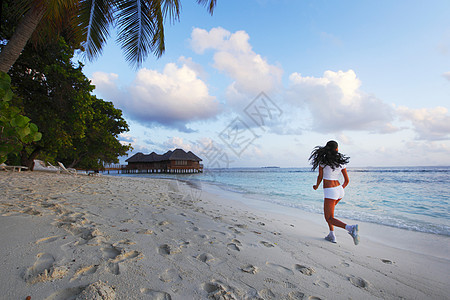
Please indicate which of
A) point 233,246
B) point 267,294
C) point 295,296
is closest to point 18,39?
point 233,246

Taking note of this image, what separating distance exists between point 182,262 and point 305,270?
Result: 50.0 inches

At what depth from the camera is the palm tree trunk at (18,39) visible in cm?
330

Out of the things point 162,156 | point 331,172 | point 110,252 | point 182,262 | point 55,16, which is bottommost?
point 182,262

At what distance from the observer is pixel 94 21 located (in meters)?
4.71

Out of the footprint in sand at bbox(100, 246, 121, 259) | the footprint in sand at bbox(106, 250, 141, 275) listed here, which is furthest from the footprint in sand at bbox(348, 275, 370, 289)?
the footprint in sand at bbox(100, 246, 121, 259)

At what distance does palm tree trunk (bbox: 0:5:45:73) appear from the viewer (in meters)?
3.30

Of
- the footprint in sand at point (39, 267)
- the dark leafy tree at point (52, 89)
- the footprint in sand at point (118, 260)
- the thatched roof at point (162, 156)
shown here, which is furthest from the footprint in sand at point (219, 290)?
the thatched roof at point (162, 156)

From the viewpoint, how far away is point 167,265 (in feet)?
6.11

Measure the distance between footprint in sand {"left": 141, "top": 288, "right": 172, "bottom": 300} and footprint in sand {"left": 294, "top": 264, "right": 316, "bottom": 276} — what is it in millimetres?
1366

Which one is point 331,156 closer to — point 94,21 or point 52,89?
point 94,21

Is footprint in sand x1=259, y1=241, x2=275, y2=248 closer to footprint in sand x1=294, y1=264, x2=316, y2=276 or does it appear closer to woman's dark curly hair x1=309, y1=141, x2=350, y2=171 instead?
footprint in sand x1=294, y1=264, x2=316, y2=276

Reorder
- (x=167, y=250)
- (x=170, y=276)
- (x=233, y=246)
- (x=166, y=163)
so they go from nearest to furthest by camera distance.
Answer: (x=170, y=276) < (x=167, y=250) < (x=233, y=246) < (x=166, y=163)

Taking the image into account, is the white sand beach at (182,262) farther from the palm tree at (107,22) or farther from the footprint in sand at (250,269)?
the palm tree at (107,22)

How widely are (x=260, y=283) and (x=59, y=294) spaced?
1461 mm
